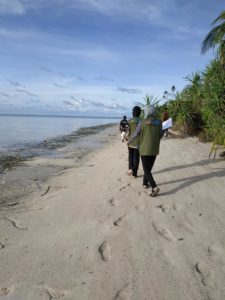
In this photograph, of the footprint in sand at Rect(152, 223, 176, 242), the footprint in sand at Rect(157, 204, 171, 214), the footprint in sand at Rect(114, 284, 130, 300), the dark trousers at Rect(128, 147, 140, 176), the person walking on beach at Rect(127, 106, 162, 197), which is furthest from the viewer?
the dark trousers at Rect(128, 147, 140, 176)

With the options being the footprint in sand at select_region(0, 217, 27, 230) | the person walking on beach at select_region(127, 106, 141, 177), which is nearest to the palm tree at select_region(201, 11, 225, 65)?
the person walking on beach at select_region(127, 106, 141, 177)

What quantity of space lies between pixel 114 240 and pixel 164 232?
0.77 meters

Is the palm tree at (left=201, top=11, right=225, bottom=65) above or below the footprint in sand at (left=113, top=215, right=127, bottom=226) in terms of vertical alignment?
above

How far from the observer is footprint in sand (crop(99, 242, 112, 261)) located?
388 cm

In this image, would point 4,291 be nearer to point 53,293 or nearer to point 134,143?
point 53,293

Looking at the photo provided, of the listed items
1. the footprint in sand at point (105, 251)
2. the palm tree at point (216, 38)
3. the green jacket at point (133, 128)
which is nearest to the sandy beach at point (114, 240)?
the footprint in sand at point (105, 251)

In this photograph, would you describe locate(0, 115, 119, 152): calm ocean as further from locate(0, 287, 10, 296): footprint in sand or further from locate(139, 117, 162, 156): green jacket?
locate(0, 287, 10, 296): footprint in sand

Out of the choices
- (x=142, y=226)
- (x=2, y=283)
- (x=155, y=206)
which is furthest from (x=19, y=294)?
(x=155, y=206)

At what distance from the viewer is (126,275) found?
A: 3500 mm

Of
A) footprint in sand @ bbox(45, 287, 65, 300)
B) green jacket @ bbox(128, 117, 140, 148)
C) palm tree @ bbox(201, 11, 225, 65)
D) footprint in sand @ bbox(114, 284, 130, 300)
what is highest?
palm tree @ bbox(201, 11, 225, 65)

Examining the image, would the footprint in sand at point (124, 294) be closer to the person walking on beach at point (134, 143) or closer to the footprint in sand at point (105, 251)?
the footprint in sand at point (105, 251)

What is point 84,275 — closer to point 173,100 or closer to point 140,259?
point 140,259

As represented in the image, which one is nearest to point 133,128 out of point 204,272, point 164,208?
point 164,208

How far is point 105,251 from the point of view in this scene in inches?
159
